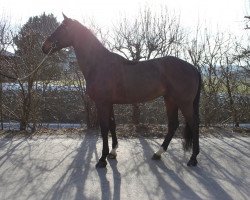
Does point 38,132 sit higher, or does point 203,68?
point 203,68

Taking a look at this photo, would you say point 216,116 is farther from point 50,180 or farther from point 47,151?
point 50,180

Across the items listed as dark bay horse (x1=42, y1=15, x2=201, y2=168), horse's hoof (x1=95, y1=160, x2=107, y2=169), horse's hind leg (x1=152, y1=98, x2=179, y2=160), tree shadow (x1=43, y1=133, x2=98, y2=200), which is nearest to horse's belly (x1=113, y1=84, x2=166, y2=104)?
dark bay horse (x1=42, y1=15, x2=201, y2=168)

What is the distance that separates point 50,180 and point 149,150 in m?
2.36

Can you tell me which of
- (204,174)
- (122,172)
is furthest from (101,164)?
(204,174)

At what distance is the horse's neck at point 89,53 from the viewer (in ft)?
19.2

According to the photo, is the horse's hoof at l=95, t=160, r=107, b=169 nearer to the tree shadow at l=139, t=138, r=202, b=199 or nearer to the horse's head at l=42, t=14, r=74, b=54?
the tree shadow at l=139, t=138, r=202, b=199

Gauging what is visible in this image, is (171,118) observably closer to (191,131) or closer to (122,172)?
(191,131)

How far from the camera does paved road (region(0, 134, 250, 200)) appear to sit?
4.45m

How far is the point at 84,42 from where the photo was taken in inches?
232

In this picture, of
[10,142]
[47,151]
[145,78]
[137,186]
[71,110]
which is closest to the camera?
[137,186]

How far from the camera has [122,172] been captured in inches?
210

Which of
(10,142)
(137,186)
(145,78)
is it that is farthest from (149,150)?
(10,142)

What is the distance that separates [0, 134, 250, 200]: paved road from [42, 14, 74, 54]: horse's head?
1824 millimetres

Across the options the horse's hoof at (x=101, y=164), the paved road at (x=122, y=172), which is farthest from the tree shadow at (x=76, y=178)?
the horse's hoof at (x=101, y=164)
